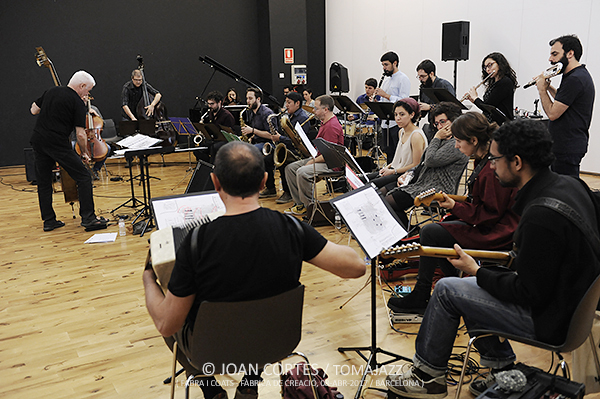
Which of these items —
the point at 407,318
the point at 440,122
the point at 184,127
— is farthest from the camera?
the point at 184,127

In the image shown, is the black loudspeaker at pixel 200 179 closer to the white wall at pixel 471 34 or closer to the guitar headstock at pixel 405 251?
the guitar headstock at pixel 405 251

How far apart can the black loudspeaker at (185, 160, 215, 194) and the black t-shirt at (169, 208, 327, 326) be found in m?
2.92

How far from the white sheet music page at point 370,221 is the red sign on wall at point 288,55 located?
9.34m

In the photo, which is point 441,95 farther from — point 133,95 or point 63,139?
point 133,95

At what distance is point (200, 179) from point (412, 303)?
236cm

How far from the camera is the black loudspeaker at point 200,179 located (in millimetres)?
4582

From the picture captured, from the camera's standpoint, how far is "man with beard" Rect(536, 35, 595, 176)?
4074 mm

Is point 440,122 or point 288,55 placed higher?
point 288,55

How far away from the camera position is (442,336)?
220 cm

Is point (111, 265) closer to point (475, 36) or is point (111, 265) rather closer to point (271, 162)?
point (271, 162)

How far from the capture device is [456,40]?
25.7ft

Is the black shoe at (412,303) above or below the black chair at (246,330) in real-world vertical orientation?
below

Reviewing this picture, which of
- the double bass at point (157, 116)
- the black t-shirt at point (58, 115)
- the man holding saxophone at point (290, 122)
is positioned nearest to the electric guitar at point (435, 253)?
the black t-shirt at point (58, 115)

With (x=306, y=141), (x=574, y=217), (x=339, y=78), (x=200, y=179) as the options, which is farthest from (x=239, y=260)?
(x=339, y=78)
